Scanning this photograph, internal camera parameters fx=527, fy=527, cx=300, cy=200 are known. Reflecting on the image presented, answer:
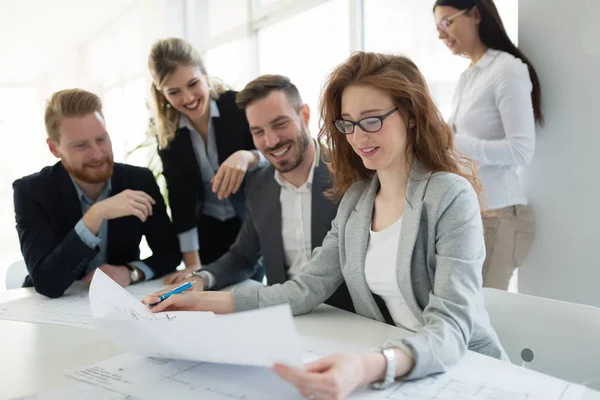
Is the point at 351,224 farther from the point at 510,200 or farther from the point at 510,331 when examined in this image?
the point at 510,200

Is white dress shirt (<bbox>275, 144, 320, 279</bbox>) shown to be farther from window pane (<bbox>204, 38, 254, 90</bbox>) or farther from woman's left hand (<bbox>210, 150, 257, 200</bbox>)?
window pane (<bbox>204, 38, 254, 90</bbox>)

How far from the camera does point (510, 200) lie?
224 cm

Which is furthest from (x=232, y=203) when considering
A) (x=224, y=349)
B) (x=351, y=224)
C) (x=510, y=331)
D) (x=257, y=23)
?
(x=257, y=23)

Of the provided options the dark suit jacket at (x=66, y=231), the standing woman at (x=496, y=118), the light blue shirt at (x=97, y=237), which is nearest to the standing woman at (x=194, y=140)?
the dark suit jacket at (x=66, y=231)

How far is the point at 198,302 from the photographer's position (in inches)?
52.3

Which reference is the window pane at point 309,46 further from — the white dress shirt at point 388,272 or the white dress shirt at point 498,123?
the white dress shirt at point 388,272

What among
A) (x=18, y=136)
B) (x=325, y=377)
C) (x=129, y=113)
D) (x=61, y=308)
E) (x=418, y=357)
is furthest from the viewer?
(x=129, y=113)

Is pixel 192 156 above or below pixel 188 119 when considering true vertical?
below

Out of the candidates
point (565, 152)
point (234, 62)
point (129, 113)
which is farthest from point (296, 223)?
point (129, 113)

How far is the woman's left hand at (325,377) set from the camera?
78 centimetres

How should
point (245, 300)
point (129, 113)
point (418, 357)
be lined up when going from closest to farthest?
1. point (418, 357)
2. point (245, 300)
3. point (129, 113)

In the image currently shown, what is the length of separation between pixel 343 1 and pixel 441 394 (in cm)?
302

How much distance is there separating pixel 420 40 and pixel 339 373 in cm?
246

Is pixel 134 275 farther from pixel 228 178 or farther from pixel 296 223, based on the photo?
pixel 296 223
